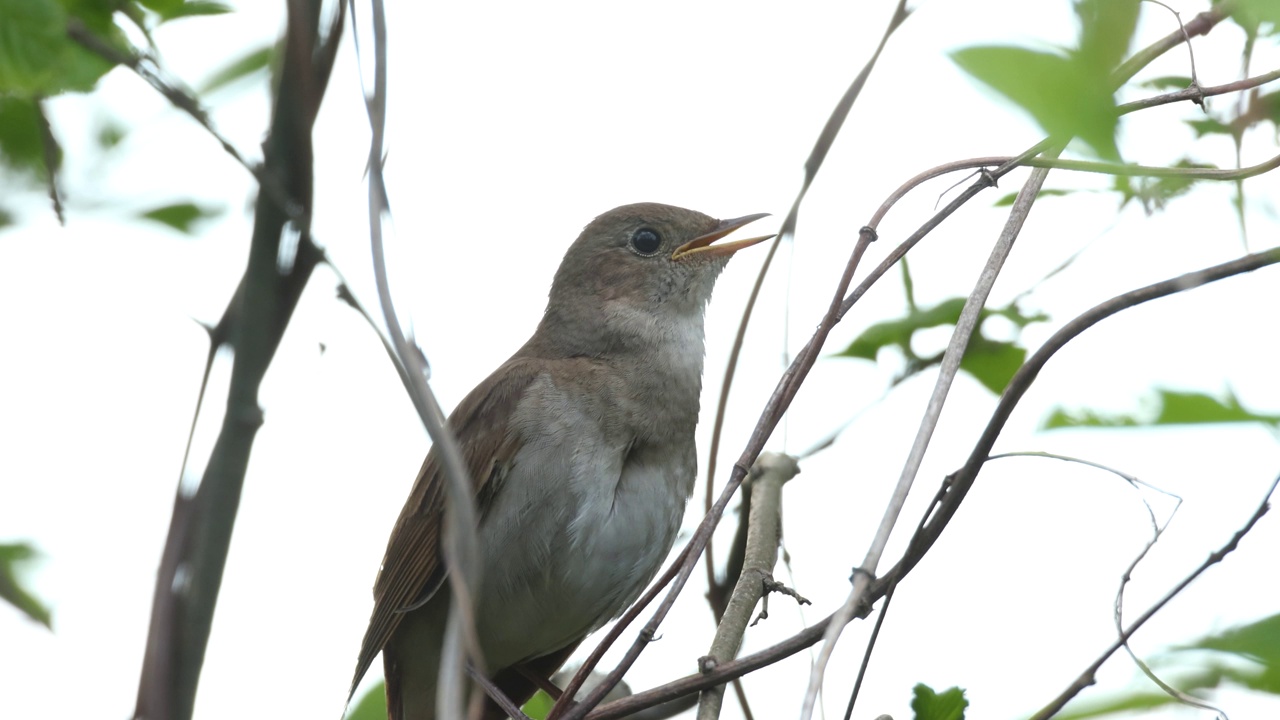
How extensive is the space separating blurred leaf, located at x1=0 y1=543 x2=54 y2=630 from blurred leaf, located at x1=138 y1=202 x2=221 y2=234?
66cm

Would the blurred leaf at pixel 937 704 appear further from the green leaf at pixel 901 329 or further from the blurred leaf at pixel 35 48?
the blurred leaf at pixel 35 48

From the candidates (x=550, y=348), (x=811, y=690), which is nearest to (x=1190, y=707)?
(x=811, y=690)

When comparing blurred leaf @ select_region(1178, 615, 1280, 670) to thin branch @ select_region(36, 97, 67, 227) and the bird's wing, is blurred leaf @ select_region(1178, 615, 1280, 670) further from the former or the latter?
the bird's wing

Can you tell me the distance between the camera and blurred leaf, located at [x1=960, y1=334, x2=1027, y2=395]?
3.04 m

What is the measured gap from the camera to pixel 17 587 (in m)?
1.90

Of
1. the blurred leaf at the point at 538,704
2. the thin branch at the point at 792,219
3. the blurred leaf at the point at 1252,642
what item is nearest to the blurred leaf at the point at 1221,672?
the blurred leaf at the point at 1252,642

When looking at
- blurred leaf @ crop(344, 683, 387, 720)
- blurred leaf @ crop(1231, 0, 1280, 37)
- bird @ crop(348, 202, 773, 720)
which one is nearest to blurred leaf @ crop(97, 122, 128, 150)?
blurred leaf @ crop(344, 683, 387, 720)

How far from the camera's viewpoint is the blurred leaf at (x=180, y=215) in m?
2.39

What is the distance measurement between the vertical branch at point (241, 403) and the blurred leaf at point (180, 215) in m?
0.82

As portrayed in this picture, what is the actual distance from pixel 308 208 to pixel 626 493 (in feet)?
7.47

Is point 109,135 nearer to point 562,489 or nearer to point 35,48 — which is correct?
point 35,48

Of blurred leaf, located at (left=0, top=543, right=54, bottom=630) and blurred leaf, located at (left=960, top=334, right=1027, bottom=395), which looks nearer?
blurred leaf, located at (left=0, top=543, right=54, bottom=630)

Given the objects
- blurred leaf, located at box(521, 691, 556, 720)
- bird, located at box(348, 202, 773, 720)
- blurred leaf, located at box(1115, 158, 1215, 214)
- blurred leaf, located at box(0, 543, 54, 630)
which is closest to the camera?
blurred leaf, located at box(1115, 158, 1215, 214)

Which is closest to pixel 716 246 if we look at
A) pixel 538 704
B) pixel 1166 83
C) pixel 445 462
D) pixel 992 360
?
pixel 992 360
